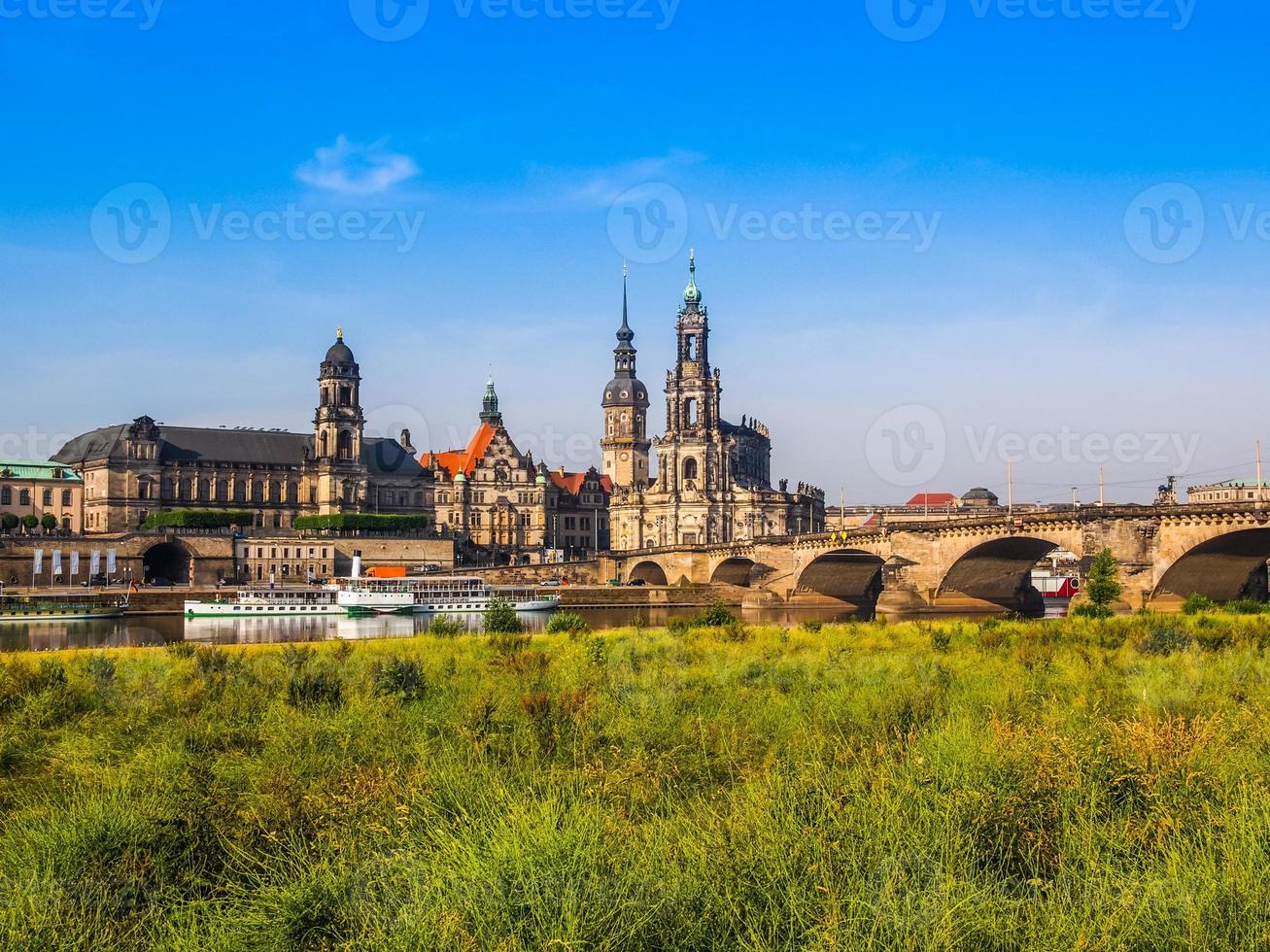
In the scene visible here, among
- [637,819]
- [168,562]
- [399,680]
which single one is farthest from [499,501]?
[637,819]

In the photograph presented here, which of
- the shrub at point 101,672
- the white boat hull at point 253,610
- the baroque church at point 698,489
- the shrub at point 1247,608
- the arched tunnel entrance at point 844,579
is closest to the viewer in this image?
the shrub at point 101,672

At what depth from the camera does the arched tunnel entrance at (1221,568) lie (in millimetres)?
59156

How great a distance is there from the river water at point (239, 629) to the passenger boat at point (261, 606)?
1301mm

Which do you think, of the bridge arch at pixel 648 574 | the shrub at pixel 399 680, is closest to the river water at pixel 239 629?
the bridge arch at pixel 648 574

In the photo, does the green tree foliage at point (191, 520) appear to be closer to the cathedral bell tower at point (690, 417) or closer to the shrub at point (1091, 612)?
the cathedral bell tower at point (690, 417)

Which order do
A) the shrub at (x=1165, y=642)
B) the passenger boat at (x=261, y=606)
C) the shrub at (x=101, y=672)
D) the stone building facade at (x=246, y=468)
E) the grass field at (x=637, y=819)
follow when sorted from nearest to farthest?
the grass field at (x=637, y=819)
the shrub at (x=101, y=672)
the shrub at (x=1165, y=642)
the passenger boat at (x=261, y=606)
the stone building facade at (x=246, y=468)

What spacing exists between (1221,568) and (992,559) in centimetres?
1254

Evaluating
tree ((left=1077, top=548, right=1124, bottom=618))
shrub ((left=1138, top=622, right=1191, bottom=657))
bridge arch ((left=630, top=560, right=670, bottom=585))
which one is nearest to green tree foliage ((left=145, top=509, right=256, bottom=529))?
bridge arch ((left=630, top=560, right=670, bottom=585))

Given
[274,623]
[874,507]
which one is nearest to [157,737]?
[274,623]

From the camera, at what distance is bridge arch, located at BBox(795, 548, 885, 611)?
8512cm

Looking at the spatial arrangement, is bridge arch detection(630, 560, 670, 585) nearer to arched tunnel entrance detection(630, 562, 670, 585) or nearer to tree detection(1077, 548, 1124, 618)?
arched tunnel entrance detection(630, 562, 670, 585)

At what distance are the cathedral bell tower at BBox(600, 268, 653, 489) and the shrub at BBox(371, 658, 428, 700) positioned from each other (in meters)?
126

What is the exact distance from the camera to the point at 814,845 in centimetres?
903

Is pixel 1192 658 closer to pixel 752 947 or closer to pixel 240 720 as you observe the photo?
pixel 240 720
